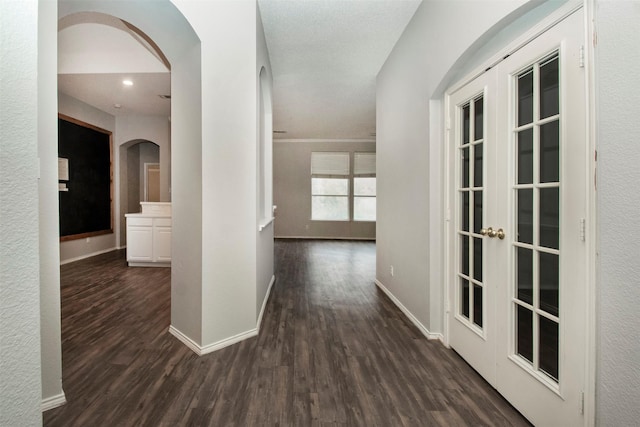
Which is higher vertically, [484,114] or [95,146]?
[95,146]

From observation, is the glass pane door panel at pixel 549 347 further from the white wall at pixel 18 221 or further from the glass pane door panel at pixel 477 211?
the white wall at pixel 18 221

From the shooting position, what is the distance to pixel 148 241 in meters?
4.92

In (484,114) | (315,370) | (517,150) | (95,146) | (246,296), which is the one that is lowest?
(315,370)

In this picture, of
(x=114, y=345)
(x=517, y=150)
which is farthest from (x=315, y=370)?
(x=517, y=150)

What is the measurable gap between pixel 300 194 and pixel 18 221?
26.4 feet

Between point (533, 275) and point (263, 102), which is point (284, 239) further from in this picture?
point (533, 275)

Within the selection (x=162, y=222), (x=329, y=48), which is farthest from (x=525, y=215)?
(x=162, y=222)

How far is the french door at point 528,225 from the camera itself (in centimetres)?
128

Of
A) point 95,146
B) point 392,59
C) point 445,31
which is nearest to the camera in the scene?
point 445,31

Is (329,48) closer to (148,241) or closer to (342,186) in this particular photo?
(148,241)

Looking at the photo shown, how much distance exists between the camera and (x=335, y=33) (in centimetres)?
310

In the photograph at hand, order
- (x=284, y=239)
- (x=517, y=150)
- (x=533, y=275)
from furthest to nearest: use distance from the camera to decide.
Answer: (x=284, y=239), (x=517, y=150), (x=533, y=275)

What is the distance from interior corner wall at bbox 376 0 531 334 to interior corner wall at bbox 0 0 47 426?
6.61 feet

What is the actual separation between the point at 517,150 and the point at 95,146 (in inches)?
277
